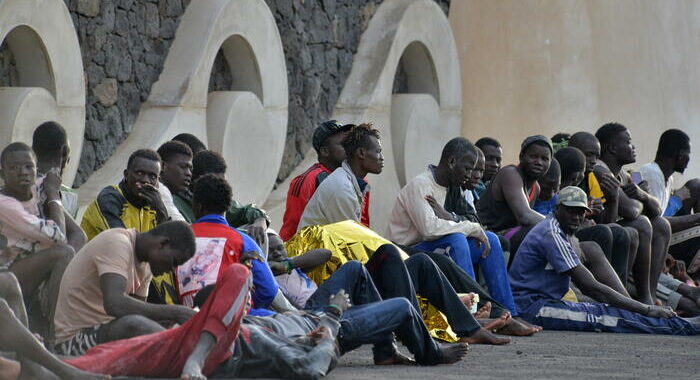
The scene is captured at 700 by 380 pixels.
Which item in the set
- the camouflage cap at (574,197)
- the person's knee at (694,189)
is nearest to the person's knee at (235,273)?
the camouflage cap at (574,197)

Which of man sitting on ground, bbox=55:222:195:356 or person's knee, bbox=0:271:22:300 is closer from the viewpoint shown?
person's knee, bbox=0:271:22:300

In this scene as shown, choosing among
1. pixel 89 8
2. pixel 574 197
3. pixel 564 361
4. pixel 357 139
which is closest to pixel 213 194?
pixel 564 361

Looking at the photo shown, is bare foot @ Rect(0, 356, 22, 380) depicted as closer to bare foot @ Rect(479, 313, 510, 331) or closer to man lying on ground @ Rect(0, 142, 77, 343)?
man lying on ground @ Rect(0, 142, 77, 343)

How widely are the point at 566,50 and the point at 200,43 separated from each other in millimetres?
5663

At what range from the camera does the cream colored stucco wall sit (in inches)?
641

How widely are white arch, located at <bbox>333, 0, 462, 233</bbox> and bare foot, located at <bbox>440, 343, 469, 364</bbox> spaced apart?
672 cm

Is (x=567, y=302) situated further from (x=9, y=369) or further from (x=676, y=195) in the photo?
(x=9, y=369)

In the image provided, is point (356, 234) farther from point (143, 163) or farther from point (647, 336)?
point (647, 336)

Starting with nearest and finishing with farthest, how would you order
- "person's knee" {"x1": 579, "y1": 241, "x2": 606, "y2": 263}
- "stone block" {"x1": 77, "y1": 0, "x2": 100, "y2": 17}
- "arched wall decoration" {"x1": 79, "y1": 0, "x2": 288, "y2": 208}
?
"person's knee" {"x1": 579, "y1": 241, "x2": 606, "y2": 263} < "stone block" {"x1": 77, "y1": 0, "x2": 100, "y2": 17} < "arched wall decoration" {"x1": 79, "y1": 0, "x2": 288, "y2": 208}

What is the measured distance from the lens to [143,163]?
25.8ft

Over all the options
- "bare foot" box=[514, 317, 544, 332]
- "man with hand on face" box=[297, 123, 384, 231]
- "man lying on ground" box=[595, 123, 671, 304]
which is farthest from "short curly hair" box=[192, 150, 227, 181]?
"man lying on ground" box=[595, 123, 671, 304]

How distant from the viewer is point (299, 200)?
378 inches

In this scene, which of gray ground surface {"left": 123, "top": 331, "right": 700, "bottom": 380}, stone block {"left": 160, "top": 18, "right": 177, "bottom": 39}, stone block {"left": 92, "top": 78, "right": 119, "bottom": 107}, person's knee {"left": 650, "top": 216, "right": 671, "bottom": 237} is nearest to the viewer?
gray ground surface {"left": 123, "top": 331, "right": 700, "bottom": 380}

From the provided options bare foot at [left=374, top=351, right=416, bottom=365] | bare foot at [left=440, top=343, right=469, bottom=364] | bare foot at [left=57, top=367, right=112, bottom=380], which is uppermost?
bare foot at [left=57, top=367, right=112, bottom=380]
